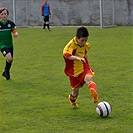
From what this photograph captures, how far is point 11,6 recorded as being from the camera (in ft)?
112

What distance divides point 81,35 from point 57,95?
6.97 ft

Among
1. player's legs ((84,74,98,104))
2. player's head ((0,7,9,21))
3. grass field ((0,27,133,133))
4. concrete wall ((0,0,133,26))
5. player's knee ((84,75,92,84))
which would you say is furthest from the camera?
concrete wall ((0,0,133,26))

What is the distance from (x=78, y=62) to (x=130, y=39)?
13164 millimetres

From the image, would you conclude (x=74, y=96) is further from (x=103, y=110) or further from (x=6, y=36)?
(x=6, y=36)

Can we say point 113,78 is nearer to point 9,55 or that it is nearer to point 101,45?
point 9,55

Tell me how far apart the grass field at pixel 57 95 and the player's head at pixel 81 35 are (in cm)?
109

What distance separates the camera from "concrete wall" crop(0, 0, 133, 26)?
104 feet

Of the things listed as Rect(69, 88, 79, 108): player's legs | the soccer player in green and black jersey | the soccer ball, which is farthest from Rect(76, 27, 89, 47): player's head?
the soccer player in green and black jersey

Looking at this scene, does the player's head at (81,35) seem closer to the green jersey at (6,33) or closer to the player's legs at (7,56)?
the player's legs at (7,56)

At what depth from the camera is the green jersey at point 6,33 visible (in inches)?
488

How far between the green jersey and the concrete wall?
18.7 m

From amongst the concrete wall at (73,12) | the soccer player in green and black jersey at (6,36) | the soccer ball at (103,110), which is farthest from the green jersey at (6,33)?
the concrete wall at (73,12)

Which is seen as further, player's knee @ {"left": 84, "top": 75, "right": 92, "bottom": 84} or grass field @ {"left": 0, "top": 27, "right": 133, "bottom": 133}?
player's knee @ {"left": 84, "top": 75, "right": 92, "bottom": 84}

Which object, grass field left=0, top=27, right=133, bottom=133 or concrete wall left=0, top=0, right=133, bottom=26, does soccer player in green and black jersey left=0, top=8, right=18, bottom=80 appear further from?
concrete wall left=0, top=0, right=133, bottom=26
